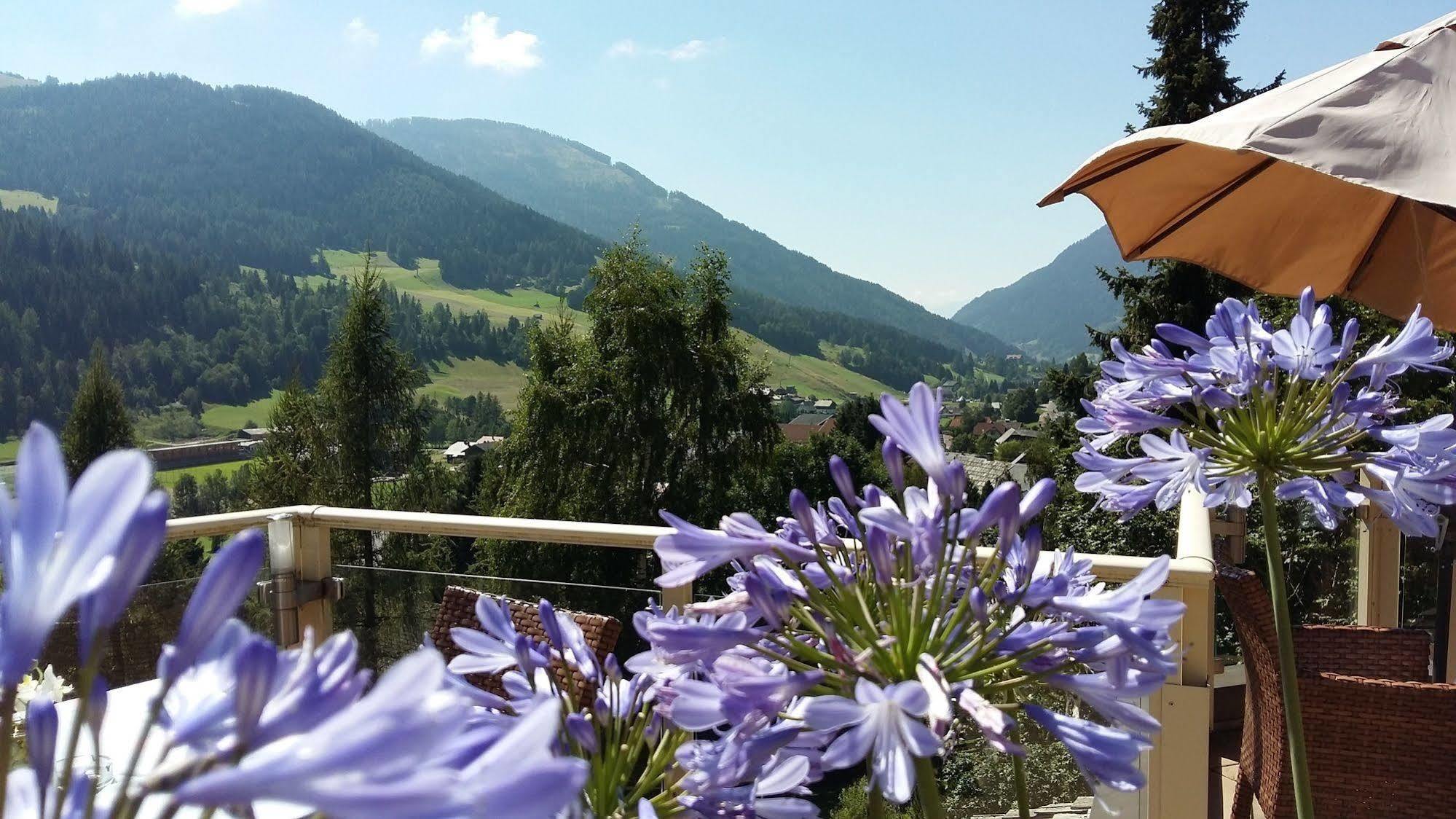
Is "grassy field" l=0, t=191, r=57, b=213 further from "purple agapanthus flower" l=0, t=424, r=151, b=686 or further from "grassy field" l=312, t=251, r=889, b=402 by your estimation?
"purple agapanthus flower" l=0, t=424, r=151, b=686

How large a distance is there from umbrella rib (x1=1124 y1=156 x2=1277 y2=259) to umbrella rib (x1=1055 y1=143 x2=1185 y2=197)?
0.26 metres

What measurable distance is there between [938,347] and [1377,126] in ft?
376

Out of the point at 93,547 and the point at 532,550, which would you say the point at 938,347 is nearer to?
the point at 532,550

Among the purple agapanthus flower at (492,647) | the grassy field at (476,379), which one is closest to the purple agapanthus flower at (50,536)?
the purple agapanthus flower at (492,647)

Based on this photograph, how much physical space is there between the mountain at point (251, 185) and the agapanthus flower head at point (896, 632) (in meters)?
110

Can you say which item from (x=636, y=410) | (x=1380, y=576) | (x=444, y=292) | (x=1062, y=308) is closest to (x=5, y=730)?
(x=1380, y=576)

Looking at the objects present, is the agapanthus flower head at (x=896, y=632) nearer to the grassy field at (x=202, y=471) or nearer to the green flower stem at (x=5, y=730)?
the green flower stem at (x=5, y=730)

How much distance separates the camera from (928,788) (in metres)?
0.60

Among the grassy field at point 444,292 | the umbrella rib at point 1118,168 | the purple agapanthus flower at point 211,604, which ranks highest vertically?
the grassy field at point 444,292

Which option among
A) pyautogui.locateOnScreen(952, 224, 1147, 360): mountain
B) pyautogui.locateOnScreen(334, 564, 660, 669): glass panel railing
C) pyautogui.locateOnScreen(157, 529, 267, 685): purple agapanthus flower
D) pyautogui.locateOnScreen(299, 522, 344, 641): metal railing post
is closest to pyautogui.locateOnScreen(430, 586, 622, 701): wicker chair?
pyautogui.locateOnScreen(334, 564, 660, 669): glass panel railing

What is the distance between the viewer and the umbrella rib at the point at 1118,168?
2736mm

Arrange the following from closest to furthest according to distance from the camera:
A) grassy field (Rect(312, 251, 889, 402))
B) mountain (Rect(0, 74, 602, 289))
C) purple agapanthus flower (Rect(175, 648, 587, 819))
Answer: purple agapanthus flower (Rect(175, 648, 587, 819)) < grassy field (Rect(312, 251, 889, 402)) < mountain (Rect(0, 74, 602, 289))

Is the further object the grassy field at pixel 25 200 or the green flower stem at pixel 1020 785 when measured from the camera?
the grassy field at pixel 25 200

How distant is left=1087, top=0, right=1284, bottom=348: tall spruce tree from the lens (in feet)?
56.3
